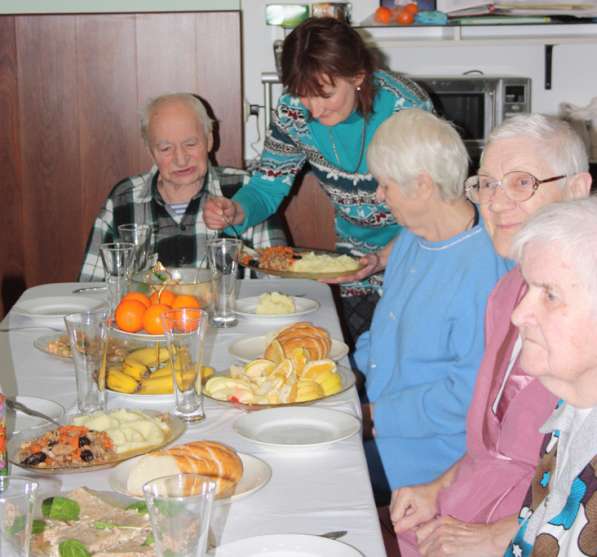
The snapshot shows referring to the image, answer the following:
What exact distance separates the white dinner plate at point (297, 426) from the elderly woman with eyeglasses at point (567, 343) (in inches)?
15.2

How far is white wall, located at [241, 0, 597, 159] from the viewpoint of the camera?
169 inches

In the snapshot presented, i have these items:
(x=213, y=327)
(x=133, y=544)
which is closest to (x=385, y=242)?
(x=213, y=327)

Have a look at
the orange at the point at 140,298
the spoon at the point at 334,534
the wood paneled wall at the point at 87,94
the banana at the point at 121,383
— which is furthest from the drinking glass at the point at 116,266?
the wood paneled wall at the point at 87,94

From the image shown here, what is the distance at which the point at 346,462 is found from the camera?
145cm

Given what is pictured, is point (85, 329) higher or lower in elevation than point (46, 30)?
lower

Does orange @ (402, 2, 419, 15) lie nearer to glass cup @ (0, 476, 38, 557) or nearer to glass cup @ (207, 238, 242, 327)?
glass cup @ (207, 238, 242, 327)

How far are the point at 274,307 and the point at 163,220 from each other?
0.89m

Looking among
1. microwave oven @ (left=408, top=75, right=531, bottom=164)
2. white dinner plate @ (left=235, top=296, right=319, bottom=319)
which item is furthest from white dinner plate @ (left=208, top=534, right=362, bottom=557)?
microwave oven @ (left=408, top=75, right=531, bottom=164)

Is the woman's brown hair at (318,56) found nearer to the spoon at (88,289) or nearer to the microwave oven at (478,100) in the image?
the spoon at (88,289)

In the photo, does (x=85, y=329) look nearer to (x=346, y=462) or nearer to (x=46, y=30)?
(x=346, y=462)

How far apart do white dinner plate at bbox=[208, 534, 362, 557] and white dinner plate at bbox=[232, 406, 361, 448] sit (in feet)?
1.02

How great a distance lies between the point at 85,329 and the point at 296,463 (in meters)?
0.42

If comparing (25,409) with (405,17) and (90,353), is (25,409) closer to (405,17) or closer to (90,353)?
(90,353)

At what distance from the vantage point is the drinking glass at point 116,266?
7.06ft
